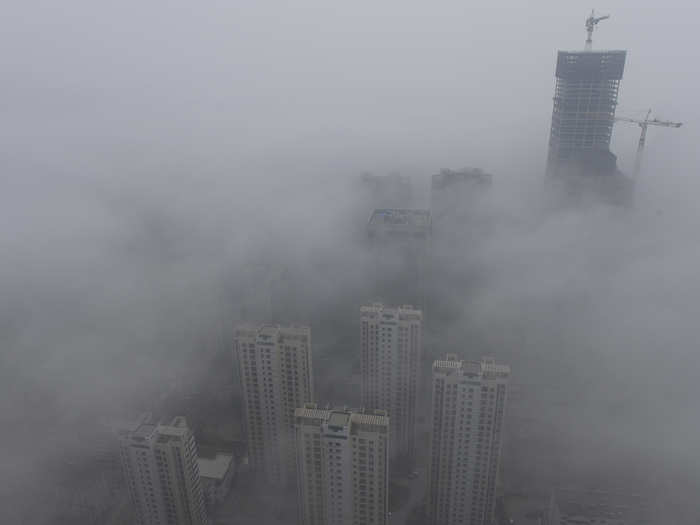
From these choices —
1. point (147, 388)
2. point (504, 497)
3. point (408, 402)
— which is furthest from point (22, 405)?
point (504, 497)

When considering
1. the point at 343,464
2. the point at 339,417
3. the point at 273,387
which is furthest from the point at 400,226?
the point at 343,464

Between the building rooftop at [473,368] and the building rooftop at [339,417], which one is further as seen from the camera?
the building rooftop at [473,368]

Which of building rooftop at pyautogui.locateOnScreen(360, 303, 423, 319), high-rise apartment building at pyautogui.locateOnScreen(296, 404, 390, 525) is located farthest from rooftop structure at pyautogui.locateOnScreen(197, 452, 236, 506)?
building rooftop at pyautogui.locateOnScreen(360, 303, 423, 319)

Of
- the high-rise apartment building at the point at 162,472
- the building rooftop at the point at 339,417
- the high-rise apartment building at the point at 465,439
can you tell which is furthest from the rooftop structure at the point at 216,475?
the high-rise apartment building at the point at 465,439

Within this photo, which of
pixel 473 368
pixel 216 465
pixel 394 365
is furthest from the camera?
pixel 216 465

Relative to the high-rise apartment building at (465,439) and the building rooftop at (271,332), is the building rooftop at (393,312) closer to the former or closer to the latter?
the building rooftop at (271,332)

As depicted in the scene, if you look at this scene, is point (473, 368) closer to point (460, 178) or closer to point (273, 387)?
point (273, 387)

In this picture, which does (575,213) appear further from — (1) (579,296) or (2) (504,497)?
(2) (504,497)
